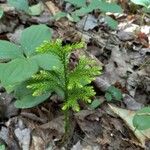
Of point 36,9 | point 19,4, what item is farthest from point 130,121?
point 36,9

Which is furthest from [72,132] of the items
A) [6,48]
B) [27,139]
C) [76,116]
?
[6,48]

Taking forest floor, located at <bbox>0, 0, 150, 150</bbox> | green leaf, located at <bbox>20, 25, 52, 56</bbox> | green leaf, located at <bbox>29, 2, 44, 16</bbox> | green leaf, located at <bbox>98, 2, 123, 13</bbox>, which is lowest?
forest floor, located at <bbox>0, 0, 150, 150</bbox>

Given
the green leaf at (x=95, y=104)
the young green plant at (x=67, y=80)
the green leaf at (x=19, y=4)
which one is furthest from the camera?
the green leaf at (x=19, y=4)

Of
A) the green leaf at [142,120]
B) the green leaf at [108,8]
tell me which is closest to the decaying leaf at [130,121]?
the green leaf at [142,120]

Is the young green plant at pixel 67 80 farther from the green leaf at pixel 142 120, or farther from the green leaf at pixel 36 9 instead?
the green leaf at pixel 36 9

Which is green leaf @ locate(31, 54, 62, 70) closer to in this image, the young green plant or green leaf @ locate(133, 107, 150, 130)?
the young green plant

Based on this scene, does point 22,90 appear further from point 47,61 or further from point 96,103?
point 96,103

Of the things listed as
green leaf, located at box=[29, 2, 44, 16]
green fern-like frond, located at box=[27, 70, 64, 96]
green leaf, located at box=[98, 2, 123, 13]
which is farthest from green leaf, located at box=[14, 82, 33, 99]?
green leaf, located at box=[29, 2, 44, 16]
